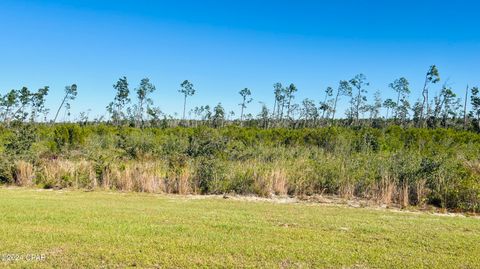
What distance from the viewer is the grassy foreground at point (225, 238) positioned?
15.3 feet

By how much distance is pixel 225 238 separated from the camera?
18.5 ft

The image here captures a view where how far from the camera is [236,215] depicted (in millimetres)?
7609

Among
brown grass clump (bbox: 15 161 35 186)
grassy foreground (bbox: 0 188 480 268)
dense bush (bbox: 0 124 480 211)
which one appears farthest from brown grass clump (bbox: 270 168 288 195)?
brown grass clump (bbox: 15 161 35 186)

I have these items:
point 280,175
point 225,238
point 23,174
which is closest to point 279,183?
point 280,175

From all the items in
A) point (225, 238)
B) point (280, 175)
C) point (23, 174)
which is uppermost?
point (280, 175)

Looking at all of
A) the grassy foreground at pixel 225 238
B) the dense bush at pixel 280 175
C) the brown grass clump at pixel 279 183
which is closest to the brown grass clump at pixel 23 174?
the dense bush at pixel 280 175

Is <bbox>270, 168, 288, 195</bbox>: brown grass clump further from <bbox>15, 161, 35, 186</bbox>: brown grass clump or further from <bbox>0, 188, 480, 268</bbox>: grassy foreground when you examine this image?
<bbox>15, 161, 35, 186</bbox>: brown grass clump

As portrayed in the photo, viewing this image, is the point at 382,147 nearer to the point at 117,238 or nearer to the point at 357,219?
the point at 357,219

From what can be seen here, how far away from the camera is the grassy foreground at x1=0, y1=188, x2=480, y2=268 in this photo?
4.68 metres

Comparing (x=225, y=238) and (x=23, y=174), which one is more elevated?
(x=225, y=238)

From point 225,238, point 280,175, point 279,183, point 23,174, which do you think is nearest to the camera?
point 225,238

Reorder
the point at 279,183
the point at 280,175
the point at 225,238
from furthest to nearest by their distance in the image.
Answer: the point at 280,175
the point at 279,183
the point at 225,238

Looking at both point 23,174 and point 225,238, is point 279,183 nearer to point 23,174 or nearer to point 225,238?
point 225,238

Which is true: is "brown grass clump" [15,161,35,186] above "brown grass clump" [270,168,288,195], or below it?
below
